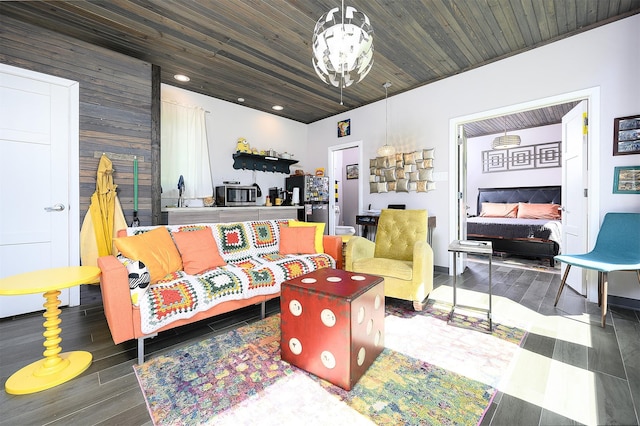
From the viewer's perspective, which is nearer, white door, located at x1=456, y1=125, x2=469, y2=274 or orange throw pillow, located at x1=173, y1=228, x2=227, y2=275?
orange throw pillow, located at x1=173, y1=228, x2=227, y2=275

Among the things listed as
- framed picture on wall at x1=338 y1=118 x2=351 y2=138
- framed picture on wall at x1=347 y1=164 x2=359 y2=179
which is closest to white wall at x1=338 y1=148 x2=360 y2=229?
framed picture on wall at x1=347 y1=164 x2=359 y2=179

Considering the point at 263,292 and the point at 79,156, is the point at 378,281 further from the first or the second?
the point at 79,156

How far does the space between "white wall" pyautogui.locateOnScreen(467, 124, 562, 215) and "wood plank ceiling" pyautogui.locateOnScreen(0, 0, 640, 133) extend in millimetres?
4056

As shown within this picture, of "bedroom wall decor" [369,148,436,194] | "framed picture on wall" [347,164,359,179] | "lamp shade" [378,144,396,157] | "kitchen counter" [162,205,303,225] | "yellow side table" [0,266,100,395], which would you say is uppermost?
"framed picture on wall" [347,164,359,179]

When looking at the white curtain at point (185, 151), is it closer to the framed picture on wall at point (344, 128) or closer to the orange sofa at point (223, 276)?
the orange sofa at point (223, 276)

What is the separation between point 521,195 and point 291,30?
6.36 meters

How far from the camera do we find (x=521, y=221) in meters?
4.90

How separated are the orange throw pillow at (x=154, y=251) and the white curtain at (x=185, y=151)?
2.02 meters

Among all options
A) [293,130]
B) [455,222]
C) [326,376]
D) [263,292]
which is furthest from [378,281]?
[293,130]

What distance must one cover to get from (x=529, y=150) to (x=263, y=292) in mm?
7182

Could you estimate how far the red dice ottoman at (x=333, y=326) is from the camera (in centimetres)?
147

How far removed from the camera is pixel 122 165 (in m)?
3.02

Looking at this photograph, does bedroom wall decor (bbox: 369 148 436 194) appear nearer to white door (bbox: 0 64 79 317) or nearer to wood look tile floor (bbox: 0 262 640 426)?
wood look tile floor (bbox: 0 262 640 426)

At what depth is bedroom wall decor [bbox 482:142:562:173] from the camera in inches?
237
